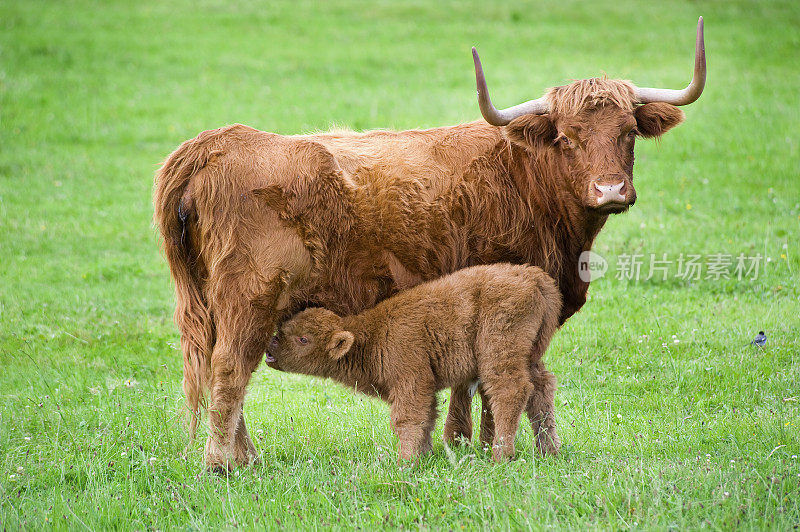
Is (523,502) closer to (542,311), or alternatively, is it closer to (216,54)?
(542,311)

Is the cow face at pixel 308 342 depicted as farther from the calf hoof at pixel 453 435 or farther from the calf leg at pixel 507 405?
the calf hoof at pixel 453 435

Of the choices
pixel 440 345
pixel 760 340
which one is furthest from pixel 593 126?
pixel 760 340

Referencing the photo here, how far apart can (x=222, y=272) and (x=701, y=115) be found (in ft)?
47.2

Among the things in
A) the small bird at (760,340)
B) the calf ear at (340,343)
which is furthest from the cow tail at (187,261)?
the small bird at (760,340)

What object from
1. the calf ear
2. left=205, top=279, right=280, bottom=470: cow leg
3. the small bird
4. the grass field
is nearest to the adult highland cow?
left=205, top=279, right=280, bottom=470: cow leg

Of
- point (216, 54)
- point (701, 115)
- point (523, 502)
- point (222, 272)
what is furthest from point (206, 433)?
point (216, 54)

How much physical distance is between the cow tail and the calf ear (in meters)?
0.86

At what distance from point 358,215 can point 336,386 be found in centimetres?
306

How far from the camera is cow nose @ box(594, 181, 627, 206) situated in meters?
5.77

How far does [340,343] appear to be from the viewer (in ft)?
19.4

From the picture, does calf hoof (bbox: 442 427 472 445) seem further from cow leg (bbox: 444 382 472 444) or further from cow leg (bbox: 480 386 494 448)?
cow leg (bbox: 480 386 494 448)

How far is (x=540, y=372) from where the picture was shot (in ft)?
20.4

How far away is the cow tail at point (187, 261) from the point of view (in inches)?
233

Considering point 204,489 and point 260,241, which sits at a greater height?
point 260,241
